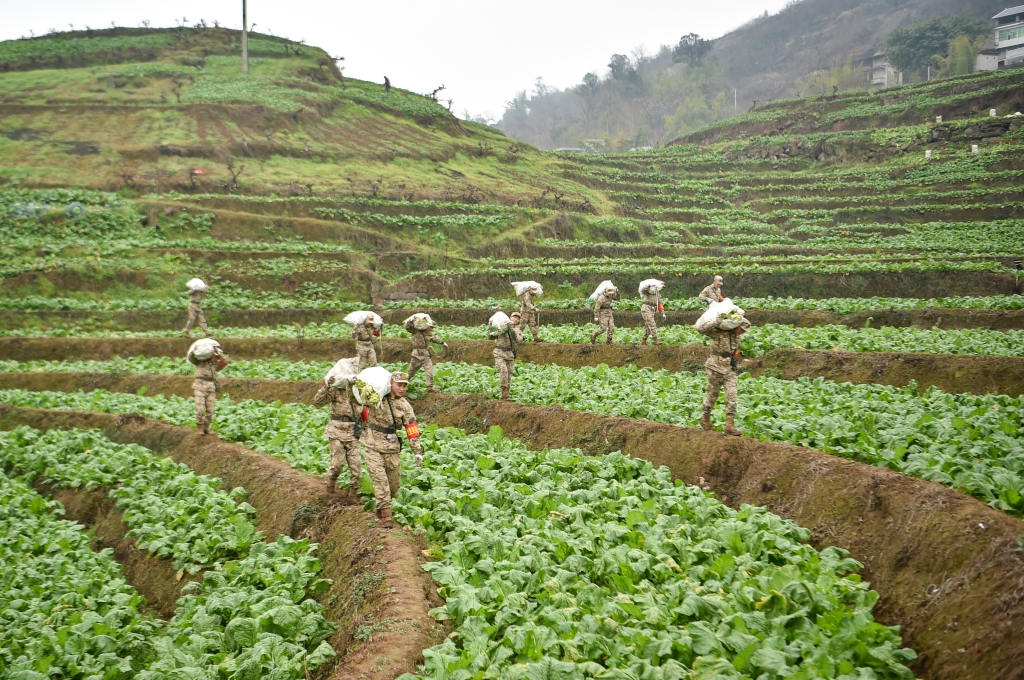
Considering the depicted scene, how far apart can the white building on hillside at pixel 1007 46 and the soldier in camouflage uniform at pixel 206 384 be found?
112 meters

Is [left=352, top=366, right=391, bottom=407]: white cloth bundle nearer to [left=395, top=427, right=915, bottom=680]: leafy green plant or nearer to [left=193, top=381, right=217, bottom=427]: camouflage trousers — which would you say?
[left=395, top=427, right=915, bottom=680]: leafy green plant

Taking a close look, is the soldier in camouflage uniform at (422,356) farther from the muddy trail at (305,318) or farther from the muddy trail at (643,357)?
the muddy trail at (305,318)

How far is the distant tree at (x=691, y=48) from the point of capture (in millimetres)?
154000

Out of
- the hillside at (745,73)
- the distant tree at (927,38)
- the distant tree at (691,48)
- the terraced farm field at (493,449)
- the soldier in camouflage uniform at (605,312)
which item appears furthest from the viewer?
the distant tree at (691,48)

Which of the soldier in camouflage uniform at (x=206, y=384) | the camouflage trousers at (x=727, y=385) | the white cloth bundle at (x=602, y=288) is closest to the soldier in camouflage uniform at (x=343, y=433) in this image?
the soldier in camouflage uniform at (x=206, y=384)

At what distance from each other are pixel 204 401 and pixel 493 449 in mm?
7359

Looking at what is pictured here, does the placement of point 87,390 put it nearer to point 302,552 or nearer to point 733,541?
point 302,552

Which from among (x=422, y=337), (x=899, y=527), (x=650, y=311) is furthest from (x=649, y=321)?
(x=899, y=527)

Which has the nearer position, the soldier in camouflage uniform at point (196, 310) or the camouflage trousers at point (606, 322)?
the camouflage trousers at point (606, 322)

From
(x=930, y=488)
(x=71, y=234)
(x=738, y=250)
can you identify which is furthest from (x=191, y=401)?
(x=738, y=250)

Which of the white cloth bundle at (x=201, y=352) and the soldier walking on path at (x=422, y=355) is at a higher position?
the white cloth bundle at (x=201, y=352)

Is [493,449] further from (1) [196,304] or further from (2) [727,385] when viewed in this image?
(1) [196,304]

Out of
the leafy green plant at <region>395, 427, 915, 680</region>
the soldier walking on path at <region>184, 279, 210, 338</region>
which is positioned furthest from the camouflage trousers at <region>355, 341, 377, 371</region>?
the soldier walking on path at <region>184, 279, 210, 338</region>

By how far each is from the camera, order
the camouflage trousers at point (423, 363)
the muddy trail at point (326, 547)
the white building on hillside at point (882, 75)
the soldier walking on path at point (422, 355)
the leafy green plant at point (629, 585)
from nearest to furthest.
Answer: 1. the leafy green plant at point (629, 585)
2. the muddy trail at point (326, 547)
3. the soldier walking on path at point (422, 355)
4. the camouflage trousers at point (423, 363)
5. the white building on hillside at point (882, 75)
